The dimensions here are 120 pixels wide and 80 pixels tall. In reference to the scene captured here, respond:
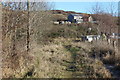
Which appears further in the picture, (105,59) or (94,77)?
(105,59)

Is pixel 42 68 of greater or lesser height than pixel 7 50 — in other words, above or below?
below

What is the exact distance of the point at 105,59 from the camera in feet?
22.7

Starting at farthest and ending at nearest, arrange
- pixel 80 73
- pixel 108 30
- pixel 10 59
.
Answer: pixel 108 30
pixel 80 73
pixel 10 59

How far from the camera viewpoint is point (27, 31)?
7098mm

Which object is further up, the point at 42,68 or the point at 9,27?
the point at 9,27

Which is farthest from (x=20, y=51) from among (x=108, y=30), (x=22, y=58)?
(x=108, y=30)

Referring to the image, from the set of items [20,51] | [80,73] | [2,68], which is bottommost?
[80,73]

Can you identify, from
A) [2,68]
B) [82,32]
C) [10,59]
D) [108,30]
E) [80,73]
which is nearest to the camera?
[2,68]

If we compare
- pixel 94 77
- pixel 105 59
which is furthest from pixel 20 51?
pixel 105 59

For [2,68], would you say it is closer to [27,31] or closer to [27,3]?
[27,31]

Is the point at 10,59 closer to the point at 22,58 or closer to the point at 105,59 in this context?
the point at 22,58

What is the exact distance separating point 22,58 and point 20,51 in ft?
0.99

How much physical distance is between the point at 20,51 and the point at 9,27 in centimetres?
111

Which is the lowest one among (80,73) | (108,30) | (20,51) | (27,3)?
(80,73)
